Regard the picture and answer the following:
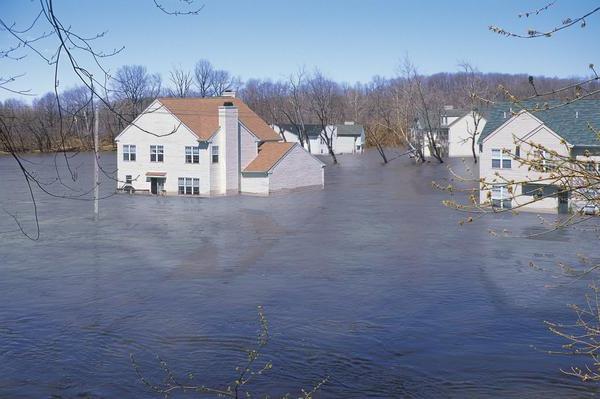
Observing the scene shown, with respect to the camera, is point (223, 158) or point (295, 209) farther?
point (223, 158)

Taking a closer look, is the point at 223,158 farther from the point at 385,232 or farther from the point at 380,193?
the point at 385,232

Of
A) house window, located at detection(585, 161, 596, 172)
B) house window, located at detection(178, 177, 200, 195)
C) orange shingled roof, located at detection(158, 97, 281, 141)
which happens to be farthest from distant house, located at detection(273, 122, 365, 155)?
house window, located at detection(585, 161, 596, 172)

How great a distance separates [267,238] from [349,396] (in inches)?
873

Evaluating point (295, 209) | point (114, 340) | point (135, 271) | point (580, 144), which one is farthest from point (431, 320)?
point (295, 209)

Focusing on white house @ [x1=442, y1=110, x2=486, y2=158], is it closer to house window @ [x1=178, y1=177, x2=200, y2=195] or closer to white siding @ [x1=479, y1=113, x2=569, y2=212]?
house window @ [x1=178, y1=177, x2=200, y2=195]

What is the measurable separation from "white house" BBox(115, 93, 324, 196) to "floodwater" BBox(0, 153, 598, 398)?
25.7ft

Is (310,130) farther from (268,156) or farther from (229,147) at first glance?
(229,147)

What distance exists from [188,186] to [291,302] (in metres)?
31.9

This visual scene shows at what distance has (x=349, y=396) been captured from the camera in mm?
16766

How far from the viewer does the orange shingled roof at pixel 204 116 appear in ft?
180

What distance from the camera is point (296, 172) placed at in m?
59.9

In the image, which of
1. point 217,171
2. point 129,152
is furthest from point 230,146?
point 129,152

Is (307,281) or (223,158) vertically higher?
(223,158)

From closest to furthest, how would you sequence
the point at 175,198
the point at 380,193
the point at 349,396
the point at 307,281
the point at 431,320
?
the point at 349,396 < the point at 431,320 < the point at 307,281 < the point at 175,198 < the point at 380,193
